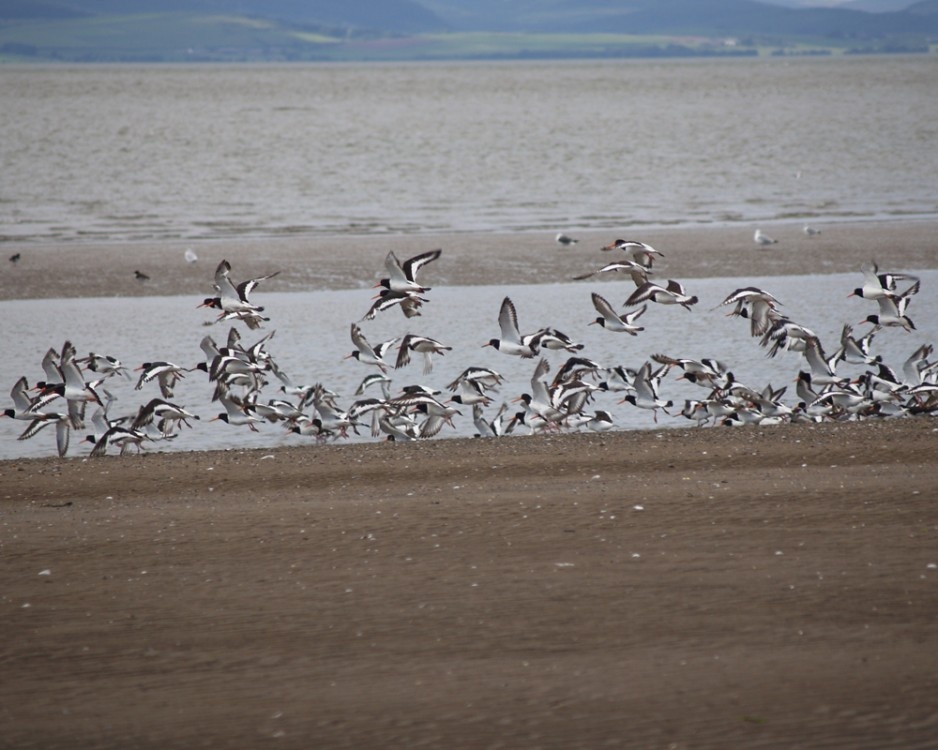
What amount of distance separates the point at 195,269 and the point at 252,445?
12.9 metres

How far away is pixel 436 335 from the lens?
20422 millimetres

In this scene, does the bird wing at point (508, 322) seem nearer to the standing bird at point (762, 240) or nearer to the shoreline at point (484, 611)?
the shoreline at point (484, 611)

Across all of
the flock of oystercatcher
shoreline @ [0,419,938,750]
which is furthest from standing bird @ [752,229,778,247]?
shoreline @ [0,419,938,750]

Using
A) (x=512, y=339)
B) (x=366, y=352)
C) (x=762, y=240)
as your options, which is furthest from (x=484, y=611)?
(x=762, y=240)

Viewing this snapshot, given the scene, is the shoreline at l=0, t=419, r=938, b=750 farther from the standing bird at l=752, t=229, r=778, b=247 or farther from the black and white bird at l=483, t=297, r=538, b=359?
the standing bird at l=752, t=229, r=778, b=247

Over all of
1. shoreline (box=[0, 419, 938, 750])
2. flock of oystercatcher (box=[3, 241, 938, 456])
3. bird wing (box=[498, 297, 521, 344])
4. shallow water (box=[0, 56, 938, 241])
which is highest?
shallow water (box=[0, 56, 938, 241])

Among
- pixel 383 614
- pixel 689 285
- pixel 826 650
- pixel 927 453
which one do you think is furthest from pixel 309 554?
pixel 689 285

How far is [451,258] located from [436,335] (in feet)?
25.7

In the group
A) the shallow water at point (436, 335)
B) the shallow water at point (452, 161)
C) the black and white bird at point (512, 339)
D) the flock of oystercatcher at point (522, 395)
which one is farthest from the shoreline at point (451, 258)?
the black and white bird at point (512, 339)

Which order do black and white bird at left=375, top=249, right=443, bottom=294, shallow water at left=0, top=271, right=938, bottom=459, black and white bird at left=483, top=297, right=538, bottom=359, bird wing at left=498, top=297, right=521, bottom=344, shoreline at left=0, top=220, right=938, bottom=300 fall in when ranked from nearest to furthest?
black and white bird at left=375, top=249, right=443, bottom=294
bird wing at left=498, top=297, right=521, bottom=344
black and white bird at left=483, top=297, right=538, bottom=359
shallow water at left=0, top=271, right=938, bottom=459
shoreline at left=0, top=220, right=938, bottom=300

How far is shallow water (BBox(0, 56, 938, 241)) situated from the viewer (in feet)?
120

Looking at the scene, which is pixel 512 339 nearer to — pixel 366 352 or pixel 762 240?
pixel 366 352

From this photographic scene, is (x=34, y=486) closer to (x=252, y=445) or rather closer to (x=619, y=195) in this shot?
(x=252, y=445)

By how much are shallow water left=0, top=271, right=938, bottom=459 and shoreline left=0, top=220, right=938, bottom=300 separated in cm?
87
